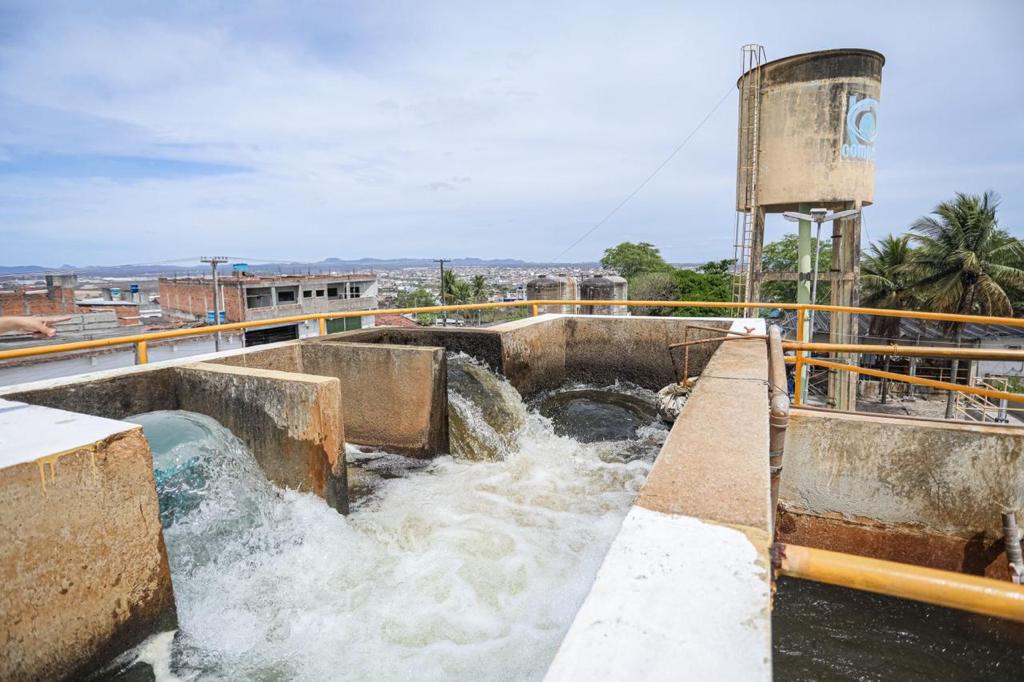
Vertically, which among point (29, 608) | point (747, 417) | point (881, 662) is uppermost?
point (747, 417)

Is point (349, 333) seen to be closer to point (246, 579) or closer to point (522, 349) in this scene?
point (522, 349)

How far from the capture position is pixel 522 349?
26.8ft

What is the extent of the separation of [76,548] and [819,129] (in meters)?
17.1

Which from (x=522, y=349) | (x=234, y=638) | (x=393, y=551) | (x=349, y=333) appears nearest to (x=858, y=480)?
(x=393, y=551)

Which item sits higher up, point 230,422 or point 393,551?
point 230,422

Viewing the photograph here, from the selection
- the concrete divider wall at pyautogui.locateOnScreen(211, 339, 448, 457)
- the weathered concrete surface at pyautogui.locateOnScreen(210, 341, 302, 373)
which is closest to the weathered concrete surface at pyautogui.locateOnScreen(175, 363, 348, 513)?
the weathered concrete surface at pyautogui.locateOnScreen(210, 341, 302, 373)

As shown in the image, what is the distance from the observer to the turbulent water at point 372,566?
3.26 m

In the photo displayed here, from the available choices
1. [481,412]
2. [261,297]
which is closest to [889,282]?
[481,412]

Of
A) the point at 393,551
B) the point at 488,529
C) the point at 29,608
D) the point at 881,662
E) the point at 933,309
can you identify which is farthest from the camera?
the point at 933,309

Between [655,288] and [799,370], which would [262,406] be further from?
[655,288]

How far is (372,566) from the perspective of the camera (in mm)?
4199

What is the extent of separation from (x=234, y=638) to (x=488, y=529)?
201 centimetres

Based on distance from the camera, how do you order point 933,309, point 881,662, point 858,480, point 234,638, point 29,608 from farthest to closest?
point 933,309 → point 858,480 → point 234,638 → point 881,662 → point 29,608

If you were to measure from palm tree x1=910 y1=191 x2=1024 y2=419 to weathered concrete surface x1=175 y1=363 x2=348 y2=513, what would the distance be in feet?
103
